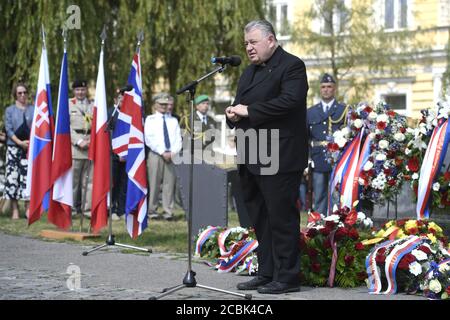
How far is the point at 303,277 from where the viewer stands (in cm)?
762

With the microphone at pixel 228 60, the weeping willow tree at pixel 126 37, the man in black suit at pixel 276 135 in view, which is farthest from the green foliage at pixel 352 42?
the microphone at pixel 228 60

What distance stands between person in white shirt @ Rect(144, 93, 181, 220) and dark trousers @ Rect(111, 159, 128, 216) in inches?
16.2

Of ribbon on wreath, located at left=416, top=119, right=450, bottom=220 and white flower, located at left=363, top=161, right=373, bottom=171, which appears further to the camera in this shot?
white flower, located at left=363, top=161, right=373, bottom=171

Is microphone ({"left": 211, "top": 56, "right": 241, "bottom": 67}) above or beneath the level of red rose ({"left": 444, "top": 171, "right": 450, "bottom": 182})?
above

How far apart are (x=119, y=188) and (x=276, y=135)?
7.39 meters

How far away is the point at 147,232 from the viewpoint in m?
11.8

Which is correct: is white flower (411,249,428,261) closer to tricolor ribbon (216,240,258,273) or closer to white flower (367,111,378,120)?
tricolor ribbon (216,240,258,273)

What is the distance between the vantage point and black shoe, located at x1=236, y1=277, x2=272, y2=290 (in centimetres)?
727

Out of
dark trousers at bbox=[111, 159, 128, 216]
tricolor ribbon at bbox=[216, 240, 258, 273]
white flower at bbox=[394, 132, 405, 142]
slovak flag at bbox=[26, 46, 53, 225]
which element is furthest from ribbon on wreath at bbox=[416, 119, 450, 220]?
dark trousers at bbox=[111, 159, 128, 216]

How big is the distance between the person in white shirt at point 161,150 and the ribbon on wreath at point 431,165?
6076mm

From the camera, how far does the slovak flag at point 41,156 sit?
11.1 meters

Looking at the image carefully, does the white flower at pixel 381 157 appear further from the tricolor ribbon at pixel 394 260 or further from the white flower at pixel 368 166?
the tricolor ribbon at pixel 394 260
